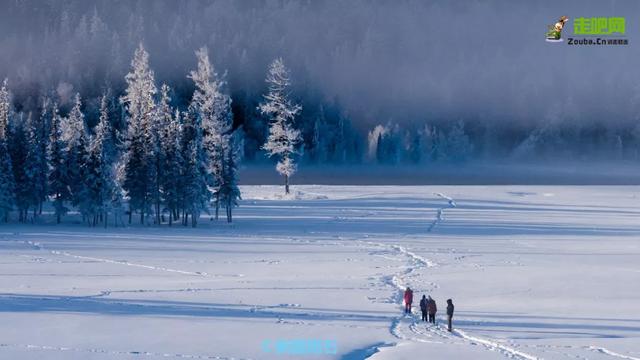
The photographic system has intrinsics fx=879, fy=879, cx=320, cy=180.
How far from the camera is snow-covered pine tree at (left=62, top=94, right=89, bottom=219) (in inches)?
2726

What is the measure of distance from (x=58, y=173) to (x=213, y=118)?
1373 centimetres

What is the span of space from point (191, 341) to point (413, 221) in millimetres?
43970

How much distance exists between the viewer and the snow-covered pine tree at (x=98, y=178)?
68.4 meters

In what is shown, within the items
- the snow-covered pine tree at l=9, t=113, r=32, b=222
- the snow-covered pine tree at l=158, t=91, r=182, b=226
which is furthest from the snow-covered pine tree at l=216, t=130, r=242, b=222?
the snow-covered pine tree at l=9, t=113, r=32, b=222

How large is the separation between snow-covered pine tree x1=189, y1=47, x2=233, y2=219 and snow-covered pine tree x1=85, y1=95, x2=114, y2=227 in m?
7.75

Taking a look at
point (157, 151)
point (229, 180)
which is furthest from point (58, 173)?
point (229, 180)

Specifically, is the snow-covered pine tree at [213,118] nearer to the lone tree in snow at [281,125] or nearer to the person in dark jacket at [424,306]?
the lone tree in snow at [281,125]

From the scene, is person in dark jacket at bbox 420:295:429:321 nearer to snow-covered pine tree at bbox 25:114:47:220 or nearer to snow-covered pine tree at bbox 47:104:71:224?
snow-covered pine tree at bbox 47:104:71:224

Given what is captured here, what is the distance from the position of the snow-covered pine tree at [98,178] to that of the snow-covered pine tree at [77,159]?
0.55 meters

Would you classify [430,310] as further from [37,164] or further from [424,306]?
[37,164]

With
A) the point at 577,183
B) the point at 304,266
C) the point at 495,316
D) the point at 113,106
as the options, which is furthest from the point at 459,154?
the point at 495,316

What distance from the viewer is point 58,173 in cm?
7200

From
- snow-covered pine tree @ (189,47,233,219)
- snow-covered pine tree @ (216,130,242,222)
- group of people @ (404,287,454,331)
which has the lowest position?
group of people @ (404,287,454,331)

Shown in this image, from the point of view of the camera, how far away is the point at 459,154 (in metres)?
199
